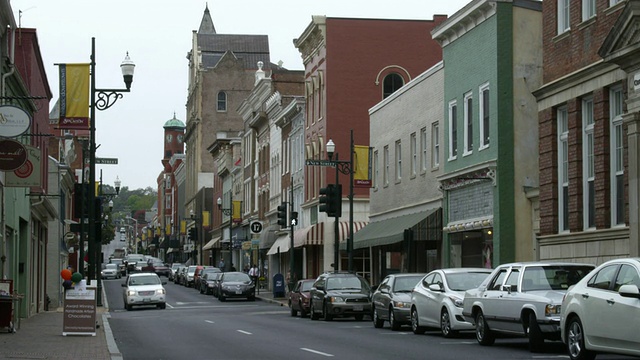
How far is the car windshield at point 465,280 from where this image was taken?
2558 cm

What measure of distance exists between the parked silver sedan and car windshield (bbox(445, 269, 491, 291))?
255cm

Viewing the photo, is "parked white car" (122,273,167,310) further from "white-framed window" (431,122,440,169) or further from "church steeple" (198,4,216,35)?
"church steeple" (198,4,216,35)

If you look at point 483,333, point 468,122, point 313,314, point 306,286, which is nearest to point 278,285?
point 306,286

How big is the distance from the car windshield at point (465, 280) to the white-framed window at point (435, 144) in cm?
1634

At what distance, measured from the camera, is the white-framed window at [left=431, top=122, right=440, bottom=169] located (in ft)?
139

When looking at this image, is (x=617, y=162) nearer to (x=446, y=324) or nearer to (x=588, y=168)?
(x=588, y=168)

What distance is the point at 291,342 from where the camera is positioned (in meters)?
24.2

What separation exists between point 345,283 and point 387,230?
9.29 metres

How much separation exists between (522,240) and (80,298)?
1456 cm

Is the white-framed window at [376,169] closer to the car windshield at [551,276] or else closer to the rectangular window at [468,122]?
the rectangular window at [468,122]

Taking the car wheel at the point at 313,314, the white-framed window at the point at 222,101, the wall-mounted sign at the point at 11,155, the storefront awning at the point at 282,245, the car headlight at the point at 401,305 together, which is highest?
the white-framed window at the point at 222,101

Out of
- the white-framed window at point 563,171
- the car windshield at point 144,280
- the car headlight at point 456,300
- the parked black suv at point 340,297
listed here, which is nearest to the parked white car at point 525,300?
the car headlight at point 456,300

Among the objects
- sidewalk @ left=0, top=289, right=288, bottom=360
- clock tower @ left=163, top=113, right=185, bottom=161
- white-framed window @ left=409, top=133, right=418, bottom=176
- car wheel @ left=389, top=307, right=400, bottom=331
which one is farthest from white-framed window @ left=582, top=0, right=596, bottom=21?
clock tower @ left=163, top=113, right=185, bottom=161

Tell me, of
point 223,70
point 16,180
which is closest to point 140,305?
point 16,180
